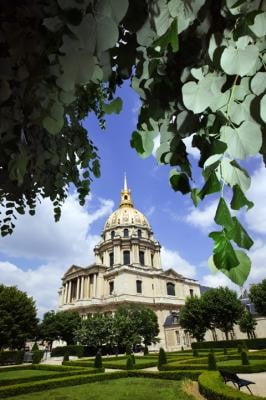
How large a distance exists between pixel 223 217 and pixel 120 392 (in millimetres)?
16324

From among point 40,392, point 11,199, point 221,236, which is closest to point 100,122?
point 11,199

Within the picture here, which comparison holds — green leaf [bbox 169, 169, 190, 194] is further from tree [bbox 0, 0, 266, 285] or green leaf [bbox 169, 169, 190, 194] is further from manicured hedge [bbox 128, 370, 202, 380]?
manicured hedge [bbox 128, 370, 202, 380]

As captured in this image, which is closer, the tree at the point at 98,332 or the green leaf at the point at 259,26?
the green leaf at the point at 259,26

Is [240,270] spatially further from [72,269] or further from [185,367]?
[72,269]

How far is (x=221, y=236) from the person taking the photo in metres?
1.31

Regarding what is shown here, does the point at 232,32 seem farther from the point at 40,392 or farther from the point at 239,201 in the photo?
the point at 40,392

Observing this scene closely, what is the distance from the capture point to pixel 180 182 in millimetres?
1950

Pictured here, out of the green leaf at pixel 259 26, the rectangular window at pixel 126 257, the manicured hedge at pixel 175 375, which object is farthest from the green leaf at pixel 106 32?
the rectangular window at pixel 126 257

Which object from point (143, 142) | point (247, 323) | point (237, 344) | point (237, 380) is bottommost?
point (237, 380)

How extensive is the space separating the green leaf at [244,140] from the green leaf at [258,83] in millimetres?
139

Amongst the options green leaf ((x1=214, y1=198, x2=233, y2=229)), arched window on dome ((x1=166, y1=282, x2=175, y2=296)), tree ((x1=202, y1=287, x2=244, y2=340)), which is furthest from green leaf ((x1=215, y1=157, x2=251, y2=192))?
arched window on dome ((x1=166, y1=282, x2=175, y2=296))

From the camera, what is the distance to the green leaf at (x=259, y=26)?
1337mm

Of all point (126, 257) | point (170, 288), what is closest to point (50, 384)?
point (126, 257)

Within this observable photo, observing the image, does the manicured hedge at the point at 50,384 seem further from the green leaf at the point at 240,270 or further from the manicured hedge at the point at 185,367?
the green leaf at the point at 240,270
